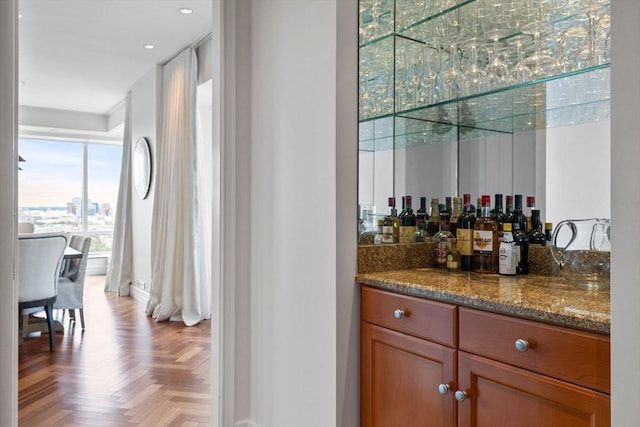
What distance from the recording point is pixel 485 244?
1913mm

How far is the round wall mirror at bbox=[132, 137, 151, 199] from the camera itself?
233 inches

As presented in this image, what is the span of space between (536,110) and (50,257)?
3.78m

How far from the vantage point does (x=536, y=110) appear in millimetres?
1970

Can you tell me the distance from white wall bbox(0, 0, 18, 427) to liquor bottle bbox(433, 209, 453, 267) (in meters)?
1.72

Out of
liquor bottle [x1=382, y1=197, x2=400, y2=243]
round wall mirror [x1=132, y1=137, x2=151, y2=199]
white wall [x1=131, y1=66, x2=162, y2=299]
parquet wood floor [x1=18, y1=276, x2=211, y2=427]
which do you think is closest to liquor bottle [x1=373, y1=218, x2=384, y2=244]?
liquor bottle [x1=382, y1=197, x2=400, y2=243]

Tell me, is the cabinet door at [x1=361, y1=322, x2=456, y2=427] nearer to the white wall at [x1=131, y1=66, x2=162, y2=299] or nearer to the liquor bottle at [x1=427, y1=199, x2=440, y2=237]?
the liquor bottle at [x1=427, y1=199, x2=440, y2=237]

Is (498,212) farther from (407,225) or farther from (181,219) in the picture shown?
(181,219)

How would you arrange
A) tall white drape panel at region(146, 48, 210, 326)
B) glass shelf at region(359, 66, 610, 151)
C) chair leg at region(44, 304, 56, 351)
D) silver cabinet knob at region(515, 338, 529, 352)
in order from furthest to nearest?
tall white drape panel at region(146, 48, 210, 326), chair leg at region(44, 304, 56, 351), glass shelf at region(359, 66, 610, 151), silver cabinet knob at region(515, 338, 529, 352)

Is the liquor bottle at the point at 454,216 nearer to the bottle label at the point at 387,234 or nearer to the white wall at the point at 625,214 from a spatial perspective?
the bottle label at the point at 387,234

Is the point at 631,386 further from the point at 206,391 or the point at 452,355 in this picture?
the point at 206,391

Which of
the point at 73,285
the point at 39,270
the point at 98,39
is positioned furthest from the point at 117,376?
the point at 98,39

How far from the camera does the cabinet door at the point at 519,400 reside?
1152mm

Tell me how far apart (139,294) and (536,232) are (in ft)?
17.6

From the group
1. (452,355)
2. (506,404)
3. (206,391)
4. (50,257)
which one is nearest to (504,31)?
(452,355)
